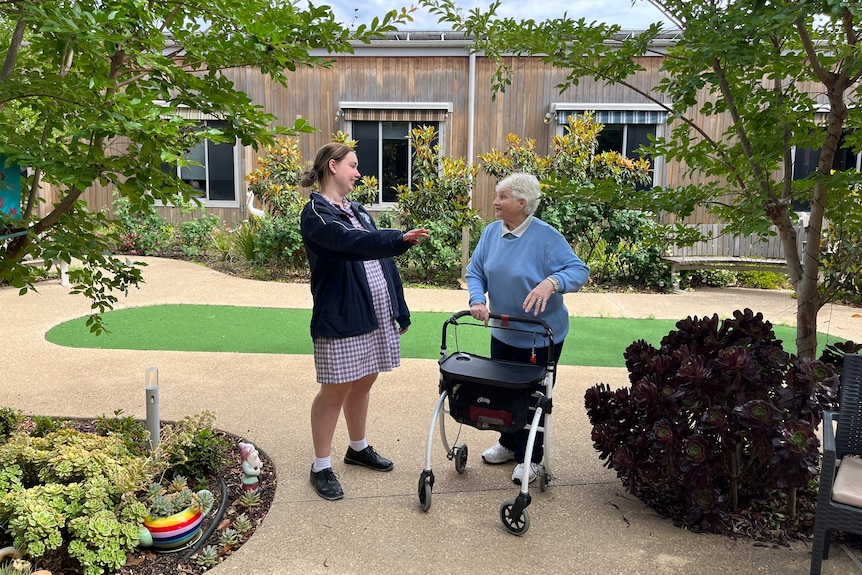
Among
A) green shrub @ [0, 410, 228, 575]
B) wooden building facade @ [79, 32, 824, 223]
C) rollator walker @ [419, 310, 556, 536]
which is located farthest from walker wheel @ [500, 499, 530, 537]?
wooden building facade @ [79, 32, 824, 223]

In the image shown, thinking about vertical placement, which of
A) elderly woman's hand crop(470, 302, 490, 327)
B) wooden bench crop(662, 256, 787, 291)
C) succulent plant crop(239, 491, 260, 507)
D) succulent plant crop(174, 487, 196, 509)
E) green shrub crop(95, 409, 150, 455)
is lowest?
succulent plant crop(239, 491, 260, 507)

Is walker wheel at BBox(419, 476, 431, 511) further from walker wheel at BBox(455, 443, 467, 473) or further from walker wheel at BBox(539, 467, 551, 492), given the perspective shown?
walker wheel at BBox(539, 467, 551, 492)

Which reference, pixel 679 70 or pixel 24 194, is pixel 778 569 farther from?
pixel 24 194

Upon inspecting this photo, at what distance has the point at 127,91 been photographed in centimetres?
271

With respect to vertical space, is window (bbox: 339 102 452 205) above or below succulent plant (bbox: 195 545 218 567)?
above

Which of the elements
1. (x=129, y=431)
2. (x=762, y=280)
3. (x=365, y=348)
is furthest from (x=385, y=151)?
(x=365, y=348)

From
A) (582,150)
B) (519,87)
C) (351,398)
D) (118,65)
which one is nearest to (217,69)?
(118,65)

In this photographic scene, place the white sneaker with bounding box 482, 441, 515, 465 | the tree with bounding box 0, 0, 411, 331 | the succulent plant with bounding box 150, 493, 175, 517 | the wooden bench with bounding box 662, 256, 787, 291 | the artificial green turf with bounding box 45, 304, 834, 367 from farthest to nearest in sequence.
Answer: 1. the wooden bench with bounding box 662, 256, 787, 291
2. the artificial green turf with bounding box 45, 304, 834, 367
3. the white sneaker with bounding box 482, 441, 515, 465
4. the succulent plant with bounding box 150, 493, 175, 517
5. the tree with bounding box 0, 0, 411, 331

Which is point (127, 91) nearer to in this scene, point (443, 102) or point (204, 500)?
point (204, 500)

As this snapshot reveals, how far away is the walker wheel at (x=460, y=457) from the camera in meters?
3.66

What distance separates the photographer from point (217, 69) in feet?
10.1

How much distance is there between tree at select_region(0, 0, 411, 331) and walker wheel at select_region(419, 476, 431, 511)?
1752mm

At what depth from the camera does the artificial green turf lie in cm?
651

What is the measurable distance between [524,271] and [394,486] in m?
1.37
